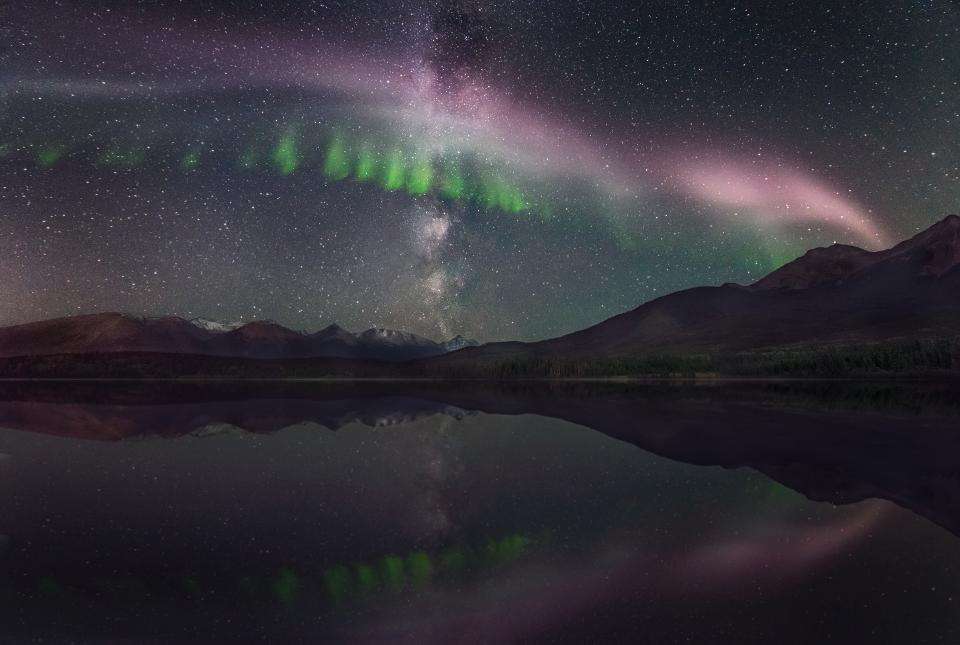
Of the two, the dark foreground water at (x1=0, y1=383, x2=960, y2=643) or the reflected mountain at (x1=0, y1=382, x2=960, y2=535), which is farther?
the reflected mountain at (x1=0, y1=382, x2=960, y2=535)

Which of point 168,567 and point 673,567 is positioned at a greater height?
point 168,567

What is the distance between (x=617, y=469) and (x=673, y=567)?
7334mm

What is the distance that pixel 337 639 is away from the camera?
6.17 m

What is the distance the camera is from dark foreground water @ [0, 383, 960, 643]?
654 cm

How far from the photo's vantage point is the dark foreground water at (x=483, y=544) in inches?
257

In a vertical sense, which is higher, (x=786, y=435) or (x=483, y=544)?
(x=483, y=544)

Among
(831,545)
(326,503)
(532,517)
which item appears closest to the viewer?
(831,545)

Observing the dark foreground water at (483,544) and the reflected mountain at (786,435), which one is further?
the reflected mountain at (786,435)

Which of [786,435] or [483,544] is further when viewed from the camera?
[786,435]

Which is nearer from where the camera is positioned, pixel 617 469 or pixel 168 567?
pixel 168 567

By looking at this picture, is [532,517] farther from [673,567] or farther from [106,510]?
[106,510]

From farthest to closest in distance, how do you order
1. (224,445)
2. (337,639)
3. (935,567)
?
(224,445) → (935,567) → (337,639)

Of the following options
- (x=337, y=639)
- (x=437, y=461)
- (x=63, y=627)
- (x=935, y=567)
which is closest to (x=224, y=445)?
(x=437, y=461)

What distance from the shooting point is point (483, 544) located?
916 centimetres
